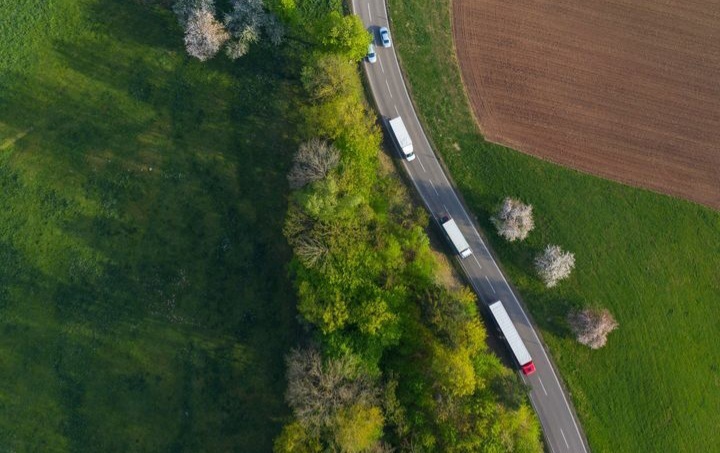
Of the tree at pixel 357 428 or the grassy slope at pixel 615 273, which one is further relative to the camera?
the grassy slope at pixel 615 273

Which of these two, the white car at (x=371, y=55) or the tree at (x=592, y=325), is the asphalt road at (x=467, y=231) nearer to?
the white car at (x=371, y=55)

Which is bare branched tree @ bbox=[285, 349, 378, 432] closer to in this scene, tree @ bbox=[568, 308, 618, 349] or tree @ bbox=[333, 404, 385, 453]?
tree @ bbox=[333, 404, 385, 453]

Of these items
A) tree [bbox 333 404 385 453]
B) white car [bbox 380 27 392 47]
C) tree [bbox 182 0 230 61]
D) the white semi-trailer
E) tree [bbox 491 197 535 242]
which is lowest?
tree [bbox 333 404 385 453]

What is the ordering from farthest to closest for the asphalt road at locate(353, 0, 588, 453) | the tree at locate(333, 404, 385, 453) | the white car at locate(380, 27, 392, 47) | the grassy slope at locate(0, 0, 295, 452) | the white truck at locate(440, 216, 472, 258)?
the white car at locate(380, 27, 392, 47) → the white truck at locate(440, 216, 472, 258) → the asphalt road at locate(353, 0, 588, 453) → the grassy slope at locate(0, 0, 295, 452) → the tree at locate(333, 404, 385, 453)

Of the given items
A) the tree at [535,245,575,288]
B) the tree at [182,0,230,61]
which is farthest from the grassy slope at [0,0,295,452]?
the tree at [535,245,575,288]

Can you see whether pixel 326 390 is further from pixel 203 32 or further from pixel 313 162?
pixel 203 32

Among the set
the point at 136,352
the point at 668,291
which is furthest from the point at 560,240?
the point at 136,352

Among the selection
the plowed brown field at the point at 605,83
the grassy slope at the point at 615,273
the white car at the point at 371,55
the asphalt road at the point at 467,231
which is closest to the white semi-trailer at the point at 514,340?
the asphalt road at the point at 467,231
